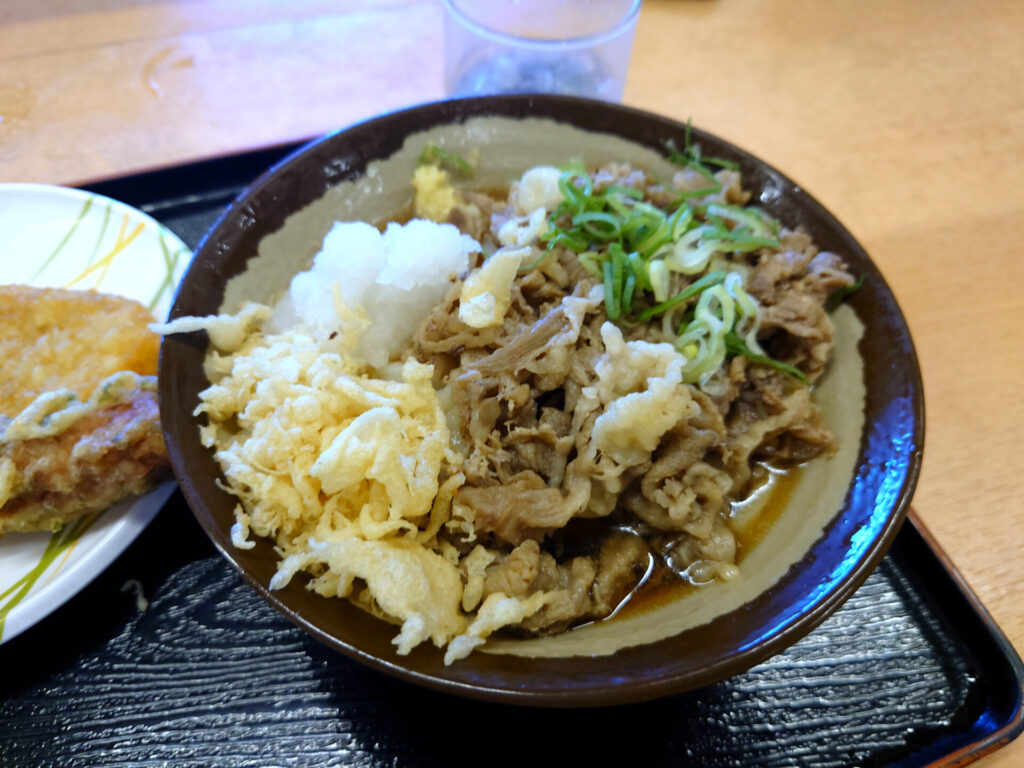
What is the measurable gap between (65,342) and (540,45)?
6.18 ft

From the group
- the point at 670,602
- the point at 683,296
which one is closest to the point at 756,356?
the point at 683,296

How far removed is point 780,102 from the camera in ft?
9.91

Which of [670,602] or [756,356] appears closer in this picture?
[670,602]

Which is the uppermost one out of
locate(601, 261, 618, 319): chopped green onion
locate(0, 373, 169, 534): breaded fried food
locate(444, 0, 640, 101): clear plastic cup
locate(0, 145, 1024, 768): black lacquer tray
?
locate(444, 0, 640, 101): clear plastic cup

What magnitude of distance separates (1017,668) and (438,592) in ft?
4.77

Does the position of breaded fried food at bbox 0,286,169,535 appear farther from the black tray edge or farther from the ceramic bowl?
the black tray edge

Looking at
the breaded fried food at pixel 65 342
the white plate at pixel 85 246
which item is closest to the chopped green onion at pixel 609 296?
the breaded fried food at pixel 65 342

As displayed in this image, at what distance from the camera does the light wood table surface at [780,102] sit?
88.4 inches

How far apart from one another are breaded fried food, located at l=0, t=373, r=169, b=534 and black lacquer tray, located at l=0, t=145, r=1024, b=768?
222 mm

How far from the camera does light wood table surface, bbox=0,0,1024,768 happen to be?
7.37ft

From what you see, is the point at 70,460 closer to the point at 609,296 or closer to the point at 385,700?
the point at 385,700

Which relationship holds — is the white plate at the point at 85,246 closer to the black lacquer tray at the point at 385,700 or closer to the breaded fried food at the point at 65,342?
the breaded fried food at the point at 65,342

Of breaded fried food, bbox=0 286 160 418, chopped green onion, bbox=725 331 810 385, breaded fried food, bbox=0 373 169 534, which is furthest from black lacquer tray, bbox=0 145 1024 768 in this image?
chopped green onion, bbox=725 331 810 385

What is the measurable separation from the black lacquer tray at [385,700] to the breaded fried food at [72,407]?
0.25 metres
